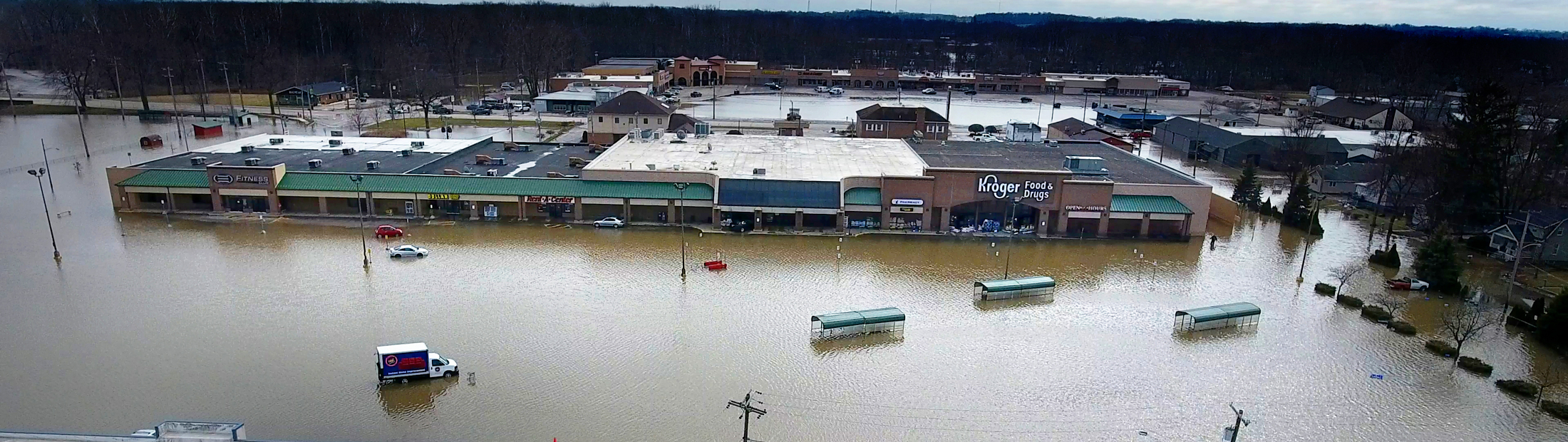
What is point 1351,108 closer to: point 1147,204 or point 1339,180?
point 1339,180

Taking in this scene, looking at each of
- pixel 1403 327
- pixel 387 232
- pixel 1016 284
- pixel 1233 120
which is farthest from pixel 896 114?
pixel 1233 120

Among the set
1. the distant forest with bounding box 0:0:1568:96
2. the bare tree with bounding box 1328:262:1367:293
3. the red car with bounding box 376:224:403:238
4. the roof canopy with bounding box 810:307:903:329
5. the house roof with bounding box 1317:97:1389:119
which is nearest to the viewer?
the roof canopy with bounding box 810:307:903:329

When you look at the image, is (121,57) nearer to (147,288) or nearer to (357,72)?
(357,72)

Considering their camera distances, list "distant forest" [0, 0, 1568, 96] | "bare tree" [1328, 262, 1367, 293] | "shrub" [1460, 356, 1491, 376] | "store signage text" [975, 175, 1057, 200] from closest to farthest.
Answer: "shrub" [1460, 356, 1491, 376] → "bare tree" [1328, 262, 1367, 293] → "store signage text" [975, 175, 1057, 200] → "distant forest" [0, 0, 1568, 96]

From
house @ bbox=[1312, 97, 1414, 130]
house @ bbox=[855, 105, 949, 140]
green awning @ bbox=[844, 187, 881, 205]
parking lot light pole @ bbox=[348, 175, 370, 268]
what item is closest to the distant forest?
house @ bbox=[1312, 97, 1414, 130]

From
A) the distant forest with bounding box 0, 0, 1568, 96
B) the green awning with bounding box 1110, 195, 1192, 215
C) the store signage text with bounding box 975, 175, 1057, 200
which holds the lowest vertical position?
the green awning with bounding box 1110, 195, 1192, 215

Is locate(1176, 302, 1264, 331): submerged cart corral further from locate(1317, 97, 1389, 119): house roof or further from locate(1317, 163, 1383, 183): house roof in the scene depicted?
locate(1317, 97, 1389, 119): house roof
